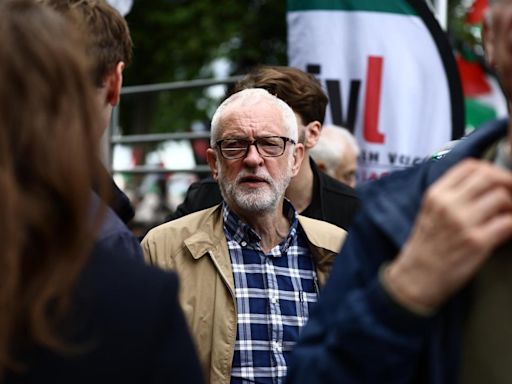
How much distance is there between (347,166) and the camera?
5488 millimetres

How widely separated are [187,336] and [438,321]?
16.8 inches

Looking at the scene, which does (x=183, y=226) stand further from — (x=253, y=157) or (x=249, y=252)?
(x=253, y=157)

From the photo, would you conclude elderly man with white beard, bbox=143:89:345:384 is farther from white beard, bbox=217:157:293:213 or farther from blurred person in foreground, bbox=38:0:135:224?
blurred person in foreground, bbox=38:0:135:224

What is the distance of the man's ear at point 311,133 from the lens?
4527 mm

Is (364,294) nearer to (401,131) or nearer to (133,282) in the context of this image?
(133,282)

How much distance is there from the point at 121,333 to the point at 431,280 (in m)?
0.50

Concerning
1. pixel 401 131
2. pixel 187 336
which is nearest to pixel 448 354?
pixel 187 336

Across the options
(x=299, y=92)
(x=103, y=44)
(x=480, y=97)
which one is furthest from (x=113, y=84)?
(x=480, y=97)

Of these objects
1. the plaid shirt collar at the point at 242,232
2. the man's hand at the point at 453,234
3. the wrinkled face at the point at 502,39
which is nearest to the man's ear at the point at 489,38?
the wrinkled face at the point at 502,39

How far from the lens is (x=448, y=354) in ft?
5.54

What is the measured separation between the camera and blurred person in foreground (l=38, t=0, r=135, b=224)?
102 inches

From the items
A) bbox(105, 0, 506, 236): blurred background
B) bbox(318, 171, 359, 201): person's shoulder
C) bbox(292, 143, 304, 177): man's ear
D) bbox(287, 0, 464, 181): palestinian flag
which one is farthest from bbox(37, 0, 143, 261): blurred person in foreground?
bbox(105, 0, 506, 236): blurred background

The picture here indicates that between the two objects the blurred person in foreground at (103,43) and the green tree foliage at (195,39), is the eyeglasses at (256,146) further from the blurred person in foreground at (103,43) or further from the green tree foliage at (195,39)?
the green tree foliage at (195,39)

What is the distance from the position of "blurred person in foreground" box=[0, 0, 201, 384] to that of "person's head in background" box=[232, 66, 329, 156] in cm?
281
